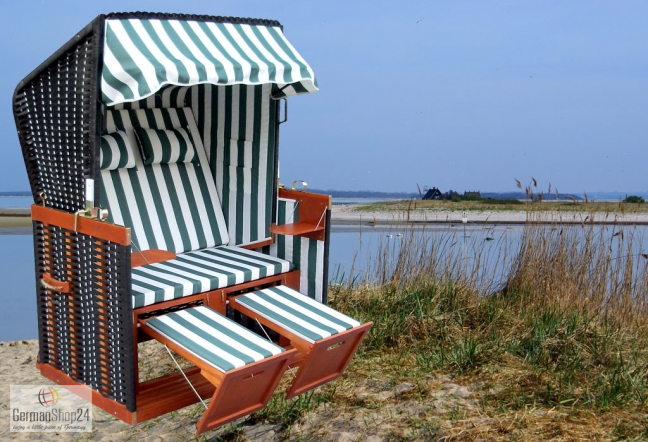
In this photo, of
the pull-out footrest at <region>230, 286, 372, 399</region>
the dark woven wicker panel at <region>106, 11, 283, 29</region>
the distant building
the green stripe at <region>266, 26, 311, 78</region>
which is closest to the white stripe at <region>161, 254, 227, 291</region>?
the pull-out footrest at <region>230, 286, 372, 399</region>

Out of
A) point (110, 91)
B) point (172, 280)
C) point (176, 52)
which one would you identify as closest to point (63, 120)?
point (110, 91)

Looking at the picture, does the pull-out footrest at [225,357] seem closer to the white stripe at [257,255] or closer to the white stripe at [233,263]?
the white stripe at [233,263]

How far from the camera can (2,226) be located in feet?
32.8

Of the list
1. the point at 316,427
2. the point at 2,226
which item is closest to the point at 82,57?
the point at 316,427

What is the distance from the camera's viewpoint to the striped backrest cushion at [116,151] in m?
4.21

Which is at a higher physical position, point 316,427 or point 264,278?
point 264,278

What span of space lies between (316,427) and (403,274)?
2.18 meters

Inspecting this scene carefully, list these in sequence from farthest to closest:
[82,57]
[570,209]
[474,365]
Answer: [570,209] < [474,365] < [82,57]

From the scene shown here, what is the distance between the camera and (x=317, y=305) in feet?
13.0

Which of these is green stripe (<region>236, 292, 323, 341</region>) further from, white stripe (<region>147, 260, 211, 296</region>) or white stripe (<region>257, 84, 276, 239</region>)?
white stripe (<region>257, 84, 276, 239</region>)

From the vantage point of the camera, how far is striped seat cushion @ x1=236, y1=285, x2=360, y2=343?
357 centimetres

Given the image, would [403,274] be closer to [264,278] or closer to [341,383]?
[341,383]

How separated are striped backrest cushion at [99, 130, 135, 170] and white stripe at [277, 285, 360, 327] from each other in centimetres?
133

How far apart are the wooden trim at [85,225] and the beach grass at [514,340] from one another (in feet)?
5.55
